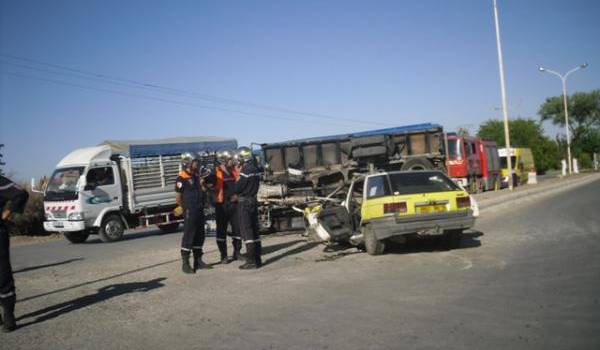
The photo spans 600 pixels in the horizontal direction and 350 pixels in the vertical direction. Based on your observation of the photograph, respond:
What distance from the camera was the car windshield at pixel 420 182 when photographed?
32.2 ft

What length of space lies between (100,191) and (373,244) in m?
10.4

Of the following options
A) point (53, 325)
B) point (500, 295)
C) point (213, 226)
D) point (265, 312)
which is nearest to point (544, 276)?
point (500, 295)

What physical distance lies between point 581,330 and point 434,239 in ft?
22.7

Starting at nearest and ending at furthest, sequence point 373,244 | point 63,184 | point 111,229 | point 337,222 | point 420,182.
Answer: point 373,244 → point 420,182 → point 337,222 → point 63,184 → point 111,229

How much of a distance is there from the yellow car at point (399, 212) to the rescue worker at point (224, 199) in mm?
1647

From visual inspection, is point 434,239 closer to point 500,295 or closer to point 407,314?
point 500,295

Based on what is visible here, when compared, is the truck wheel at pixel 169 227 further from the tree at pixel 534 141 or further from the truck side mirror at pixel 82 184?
the tree at pixel 534 141

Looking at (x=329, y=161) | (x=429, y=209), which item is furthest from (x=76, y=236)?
(x=429, y=209)

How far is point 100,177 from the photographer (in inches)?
685

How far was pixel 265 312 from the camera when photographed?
20.4ft

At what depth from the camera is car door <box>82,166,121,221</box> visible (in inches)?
662

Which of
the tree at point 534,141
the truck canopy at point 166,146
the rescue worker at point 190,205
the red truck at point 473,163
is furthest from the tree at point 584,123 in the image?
the rescue worker at point 190,205

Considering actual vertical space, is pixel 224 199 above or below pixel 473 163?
below

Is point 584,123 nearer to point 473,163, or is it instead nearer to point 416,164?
point 473,163
